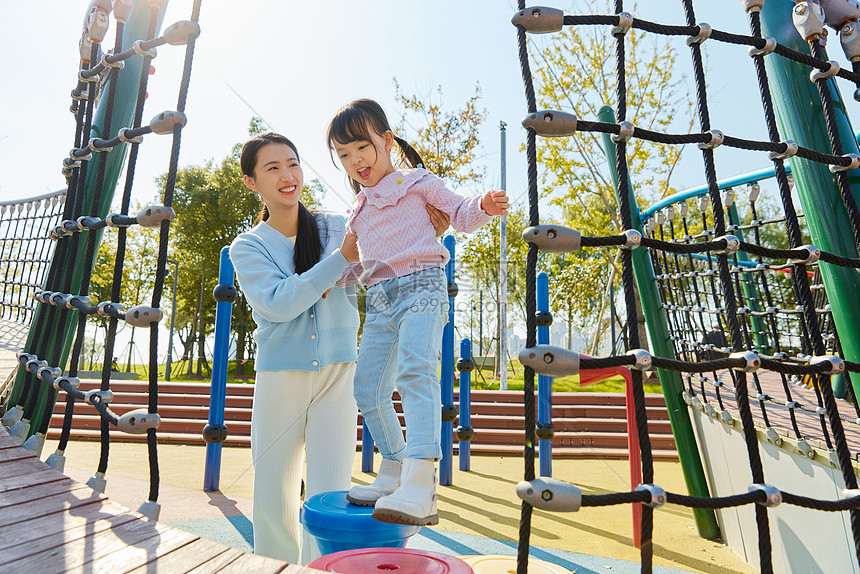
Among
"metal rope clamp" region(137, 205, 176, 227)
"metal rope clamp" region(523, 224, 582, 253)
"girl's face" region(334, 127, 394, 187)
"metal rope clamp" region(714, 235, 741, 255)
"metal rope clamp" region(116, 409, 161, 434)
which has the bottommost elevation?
"metal rope clamp" region(116, 409, 161, 434)

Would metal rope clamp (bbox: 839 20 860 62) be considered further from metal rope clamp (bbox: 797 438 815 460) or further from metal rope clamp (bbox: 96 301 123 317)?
metal rope clamp (bbox: 96 301 123 317)

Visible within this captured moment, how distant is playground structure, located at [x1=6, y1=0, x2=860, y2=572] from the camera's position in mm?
1261

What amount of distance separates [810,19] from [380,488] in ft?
6.35

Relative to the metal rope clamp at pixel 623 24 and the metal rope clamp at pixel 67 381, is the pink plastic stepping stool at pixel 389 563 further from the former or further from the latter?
the metal rope clamp at pixel 623 24

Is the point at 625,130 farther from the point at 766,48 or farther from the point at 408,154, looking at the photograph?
the point at 408,154

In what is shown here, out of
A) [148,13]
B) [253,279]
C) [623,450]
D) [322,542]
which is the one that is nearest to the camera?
[322,542]

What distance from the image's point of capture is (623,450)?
19.2 ft

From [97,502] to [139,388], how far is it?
6810 mm

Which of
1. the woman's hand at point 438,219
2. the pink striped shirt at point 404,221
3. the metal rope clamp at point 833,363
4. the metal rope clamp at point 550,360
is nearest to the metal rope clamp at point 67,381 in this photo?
the pink striped shirt at point 404,221

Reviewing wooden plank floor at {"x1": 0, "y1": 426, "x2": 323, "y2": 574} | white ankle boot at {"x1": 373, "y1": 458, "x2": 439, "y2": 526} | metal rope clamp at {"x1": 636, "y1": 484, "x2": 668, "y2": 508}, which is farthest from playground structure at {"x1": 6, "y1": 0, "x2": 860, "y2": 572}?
white ankle boot at {"x1": 373, "y1": 458, "x2": 439, "y2": 526}

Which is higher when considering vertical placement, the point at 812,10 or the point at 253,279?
the point at 812,10

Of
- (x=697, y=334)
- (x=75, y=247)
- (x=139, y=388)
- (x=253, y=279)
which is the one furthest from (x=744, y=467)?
(x=139, y=388)

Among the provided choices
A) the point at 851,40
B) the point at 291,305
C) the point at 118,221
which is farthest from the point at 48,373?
the point at 851,40

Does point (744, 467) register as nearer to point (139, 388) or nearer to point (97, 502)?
point (97, 502)
